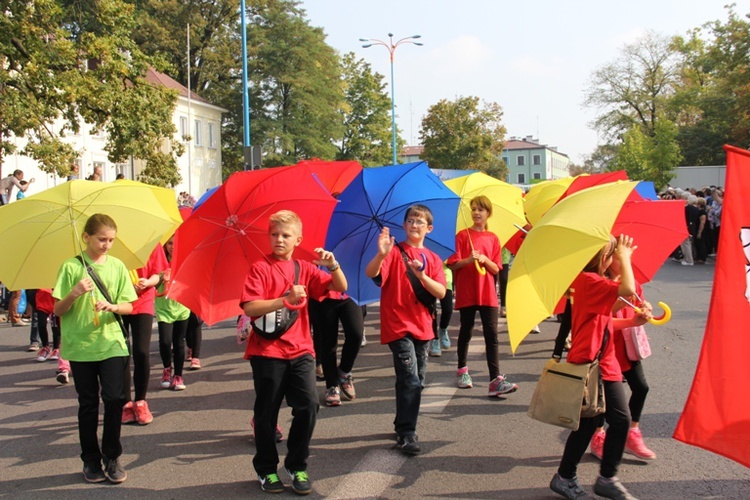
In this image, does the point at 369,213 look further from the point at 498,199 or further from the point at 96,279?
the point at 498,199

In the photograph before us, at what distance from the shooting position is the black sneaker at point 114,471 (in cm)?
472

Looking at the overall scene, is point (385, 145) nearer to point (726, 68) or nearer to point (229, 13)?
point (229, 13)

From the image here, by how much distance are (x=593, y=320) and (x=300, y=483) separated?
6.58ft

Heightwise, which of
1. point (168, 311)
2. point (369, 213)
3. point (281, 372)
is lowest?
point (281, 372)

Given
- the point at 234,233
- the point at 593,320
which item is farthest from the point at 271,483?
the point at 593,320

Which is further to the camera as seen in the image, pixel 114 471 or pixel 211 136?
pixel 211 136

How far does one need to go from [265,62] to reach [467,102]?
2108 cm

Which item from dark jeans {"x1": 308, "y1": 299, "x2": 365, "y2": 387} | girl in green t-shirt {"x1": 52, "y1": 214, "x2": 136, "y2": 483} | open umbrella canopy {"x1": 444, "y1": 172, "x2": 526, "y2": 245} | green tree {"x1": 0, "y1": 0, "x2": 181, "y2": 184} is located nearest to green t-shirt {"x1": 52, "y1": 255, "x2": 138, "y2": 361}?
girl in green t-shirt {"x1": 52, "y1": 214, "x2": 136, "y2": 483}

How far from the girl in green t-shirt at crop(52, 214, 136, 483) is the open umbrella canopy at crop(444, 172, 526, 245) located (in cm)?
401

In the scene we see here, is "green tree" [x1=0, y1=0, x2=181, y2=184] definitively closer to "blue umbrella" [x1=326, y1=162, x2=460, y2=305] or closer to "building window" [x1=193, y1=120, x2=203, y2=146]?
"blue umbrella" [x1=326, y1=162, x2=460, y2=305]

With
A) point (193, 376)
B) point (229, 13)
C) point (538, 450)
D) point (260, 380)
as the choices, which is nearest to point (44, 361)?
point (193, 376)

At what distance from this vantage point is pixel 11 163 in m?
32.6

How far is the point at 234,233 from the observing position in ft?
17.5

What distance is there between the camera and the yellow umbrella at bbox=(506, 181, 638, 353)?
3.86 metres
